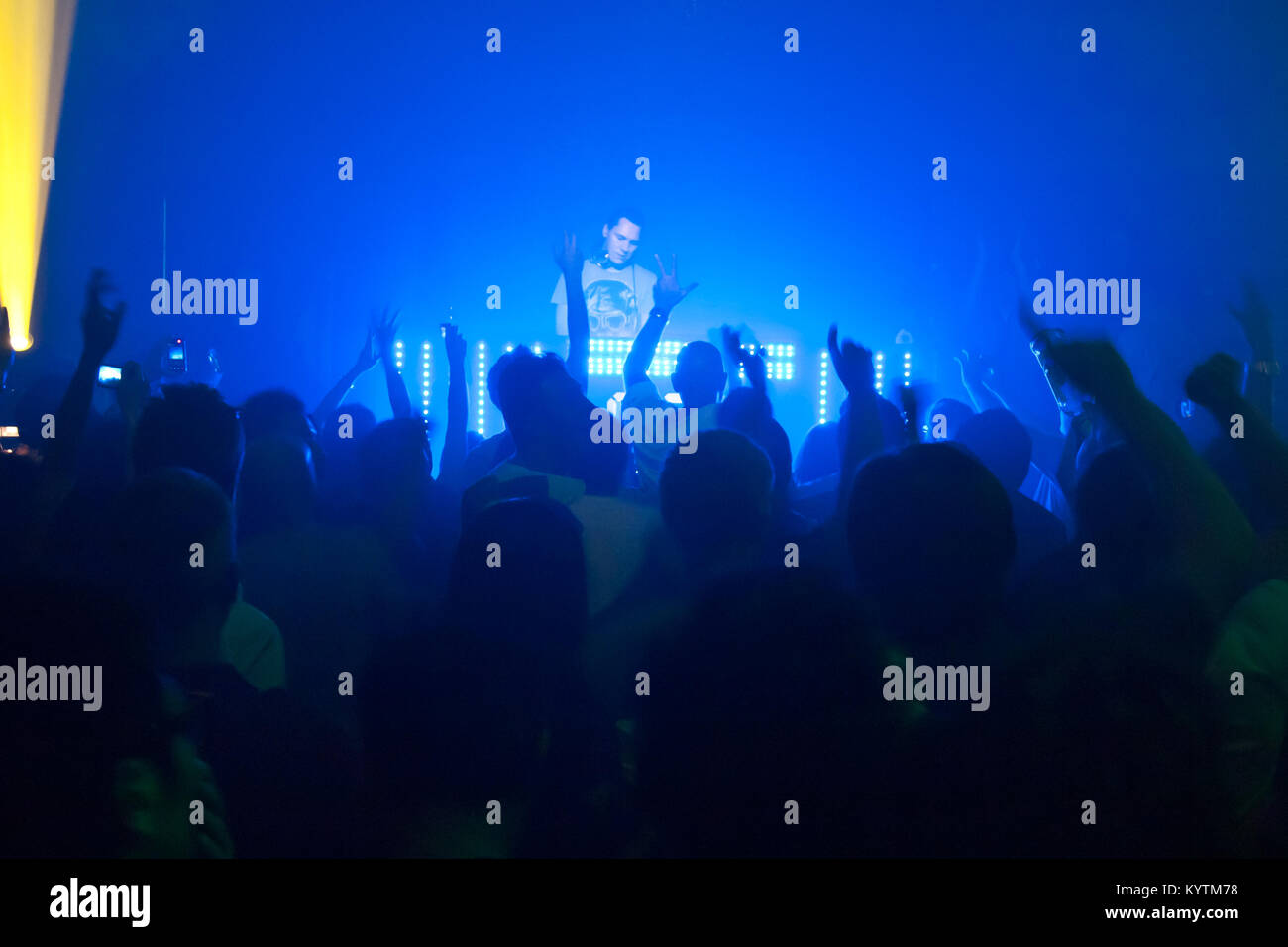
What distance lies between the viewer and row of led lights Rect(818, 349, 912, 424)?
169 inches

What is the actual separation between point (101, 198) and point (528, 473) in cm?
291

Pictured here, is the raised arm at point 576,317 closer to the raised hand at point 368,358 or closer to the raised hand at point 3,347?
the raised hand at point 368,358

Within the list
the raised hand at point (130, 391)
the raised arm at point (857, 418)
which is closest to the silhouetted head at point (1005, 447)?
the raised arm at point (857, 418)

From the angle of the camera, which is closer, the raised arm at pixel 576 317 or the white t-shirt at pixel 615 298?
the raised arm at pixel 576 317

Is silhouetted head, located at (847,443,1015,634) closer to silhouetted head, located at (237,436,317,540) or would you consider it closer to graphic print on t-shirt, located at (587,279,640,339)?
silhouetted head, located at (237,436,317,540)

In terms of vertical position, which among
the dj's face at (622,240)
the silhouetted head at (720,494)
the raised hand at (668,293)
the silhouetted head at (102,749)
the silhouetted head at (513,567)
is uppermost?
the dj's face at (622,240)

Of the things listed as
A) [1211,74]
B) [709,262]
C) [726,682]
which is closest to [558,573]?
[726,682]

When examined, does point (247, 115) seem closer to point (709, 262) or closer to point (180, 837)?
point (709, 262)

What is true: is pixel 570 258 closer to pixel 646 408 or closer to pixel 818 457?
pixel 646 408

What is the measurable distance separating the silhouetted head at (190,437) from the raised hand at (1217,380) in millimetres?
2499

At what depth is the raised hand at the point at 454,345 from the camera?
269 cm

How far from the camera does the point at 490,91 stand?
3.93 meters

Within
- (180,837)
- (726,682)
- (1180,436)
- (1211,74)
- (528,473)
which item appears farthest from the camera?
(1211,74)

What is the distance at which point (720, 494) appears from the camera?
1.75m
